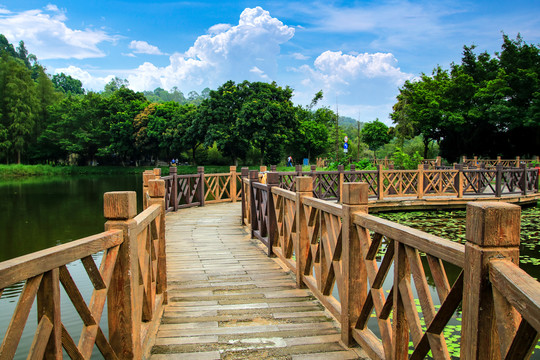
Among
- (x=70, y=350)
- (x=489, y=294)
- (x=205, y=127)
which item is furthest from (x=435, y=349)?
(x=205, y=127)

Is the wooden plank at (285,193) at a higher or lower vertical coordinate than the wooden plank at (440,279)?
higher

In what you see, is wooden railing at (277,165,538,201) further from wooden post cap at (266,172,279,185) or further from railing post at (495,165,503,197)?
wooden post cap at (266,172,279,185)

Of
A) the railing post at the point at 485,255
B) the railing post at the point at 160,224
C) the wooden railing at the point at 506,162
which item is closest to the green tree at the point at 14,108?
the wooden railing at the point at 506,162

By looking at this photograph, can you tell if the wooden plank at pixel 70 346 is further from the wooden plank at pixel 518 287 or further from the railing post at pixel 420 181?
the railing post at pixel 420 181

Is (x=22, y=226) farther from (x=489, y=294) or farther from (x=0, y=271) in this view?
(x=489, y=294)

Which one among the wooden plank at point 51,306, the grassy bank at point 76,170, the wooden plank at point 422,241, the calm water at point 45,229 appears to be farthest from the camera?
the grassy bank at point 76,170

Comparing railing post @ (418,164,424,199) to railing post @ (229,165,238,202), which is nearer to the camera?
railing post @ (229,165,238,202)

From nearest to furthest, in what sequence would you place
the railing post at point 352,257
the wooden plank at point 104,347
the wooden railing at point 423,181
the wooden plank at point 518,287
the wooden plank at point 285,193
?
the wooden plank at point 518,287, the wooden plank at point 104,347, the railing post at point 352,257, the wooden plank at point 285,193, the wooden railing at point 423,181

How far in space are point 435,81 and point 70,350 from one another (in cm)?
3714

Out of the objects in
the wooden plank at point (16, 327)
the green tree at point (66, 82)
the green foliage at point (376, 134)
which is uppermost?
the green tree at point (66, 82)

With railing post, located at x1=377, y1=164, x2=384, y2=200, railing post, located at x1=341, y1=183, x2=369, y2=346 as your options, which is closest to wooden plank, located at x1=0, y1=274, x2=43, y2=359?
railing post, located at x1=341, y1=183, x2=369, y2=346

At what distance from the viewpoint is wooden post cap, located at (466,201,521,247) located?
4.57ft

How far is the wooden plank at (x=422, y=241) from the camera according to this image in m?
1.63

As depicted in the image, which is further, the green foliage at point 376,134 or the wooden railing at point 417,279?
the green foliage at point 376,134
